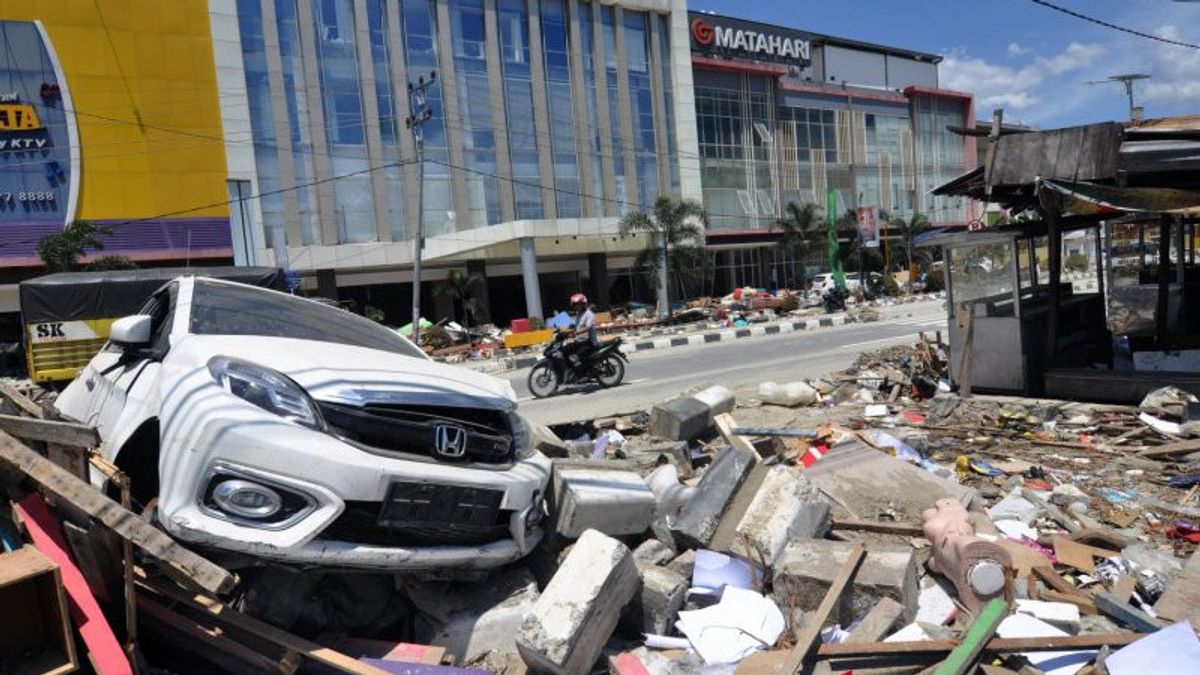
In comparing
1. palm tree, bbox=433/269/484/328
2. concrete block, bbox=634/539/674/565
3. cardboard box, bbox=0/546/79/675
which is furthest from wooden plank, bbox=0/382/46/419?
palm tree, bbox=433/269/484/328

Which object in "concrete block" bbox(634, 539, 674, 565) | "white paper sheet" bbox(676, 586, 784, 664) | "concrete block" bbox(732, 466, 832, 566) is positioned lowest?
"white paper sheet" bbox(676, 586, 784, 664)

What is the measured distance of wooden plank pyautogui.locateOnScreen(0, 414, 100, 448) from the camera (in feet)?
10.4

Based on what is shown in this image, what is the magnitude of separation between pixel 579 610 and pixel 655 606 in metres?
0.60

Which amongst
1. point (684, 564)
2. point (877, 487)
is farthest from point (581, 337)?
point (684, 564)

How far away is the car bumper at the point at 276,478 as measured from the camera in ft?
9.46

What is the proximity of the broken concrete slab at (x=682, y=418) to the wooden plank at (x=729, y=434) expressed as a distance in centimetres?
12

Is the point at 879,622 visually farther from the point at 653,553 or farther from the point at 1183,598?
the point at 1183,598

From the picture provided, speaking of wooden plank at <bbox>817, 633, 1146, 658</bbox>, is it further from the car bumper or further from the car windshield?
the car windshield

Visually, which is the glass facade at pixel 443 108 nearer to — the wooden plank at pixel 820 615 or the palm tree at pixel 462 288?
the palm tree at pixel 462 288

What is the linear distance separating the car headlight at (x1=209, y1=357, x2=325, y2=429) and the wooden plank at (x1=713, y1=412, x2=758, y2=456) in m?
3.56

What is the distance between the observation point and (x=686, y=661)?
336cm

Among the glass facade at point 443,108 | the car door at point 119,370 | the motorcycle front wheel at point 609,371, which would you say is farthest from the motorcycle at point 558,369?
the glass facade at point 443,108

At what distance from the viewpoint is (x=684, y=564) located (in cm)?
401

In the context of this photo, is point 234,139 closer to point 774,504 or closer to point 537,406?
point 537,406
